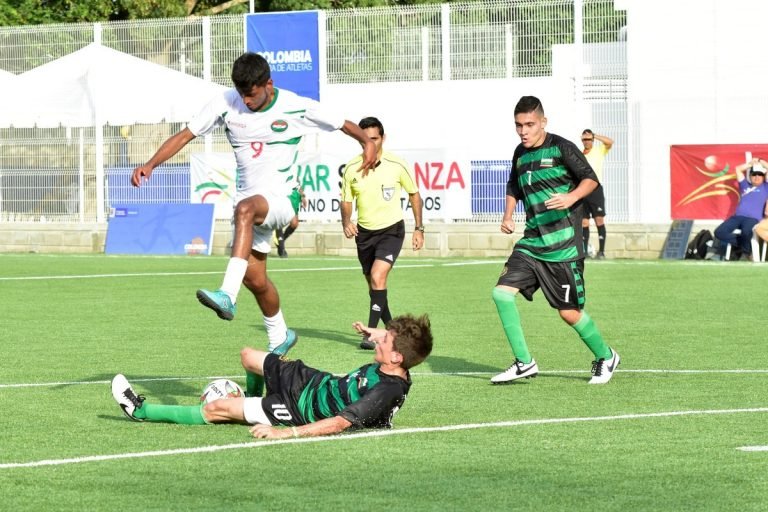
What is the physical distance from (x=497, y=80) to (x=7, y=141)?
1012 cm

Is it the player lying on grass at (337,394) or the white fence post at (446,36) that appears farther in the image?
the white fence post at (446,36)

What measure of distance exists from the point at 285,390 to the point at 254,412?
0.23m

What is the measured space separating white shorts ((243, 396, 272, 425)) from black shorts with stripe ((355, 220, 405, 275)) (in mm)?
6310

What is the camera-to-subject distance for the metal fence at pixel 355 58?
2862 centimetres

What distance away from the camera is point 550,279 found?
1112cm

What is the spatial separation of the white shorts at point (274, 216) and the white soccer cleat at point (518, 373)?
1.83 metres

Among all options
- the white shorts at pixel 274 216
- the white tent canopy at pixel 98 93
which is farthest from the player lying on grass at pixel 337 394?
the white tent canopy at pixel 98 93

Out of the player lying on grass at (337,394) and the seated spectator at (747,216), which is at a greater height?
the seated spectator at (747,216)

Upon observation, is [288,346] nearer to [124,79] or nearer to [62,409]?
[62,409]

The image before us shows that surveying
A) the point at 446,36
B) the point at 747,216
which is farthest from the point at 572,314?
the point at 446,36

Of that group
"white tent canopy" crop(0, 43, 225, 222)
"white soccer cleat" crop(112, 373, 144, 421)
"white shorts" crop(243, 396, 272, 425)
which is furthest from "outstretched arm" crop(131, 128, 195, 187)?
"white tent canopy" crop(0, 43, 225, 222)

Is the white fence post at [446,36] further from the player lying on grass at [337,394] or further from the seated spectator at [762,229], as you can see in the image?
the player lying on grass at [337,394]

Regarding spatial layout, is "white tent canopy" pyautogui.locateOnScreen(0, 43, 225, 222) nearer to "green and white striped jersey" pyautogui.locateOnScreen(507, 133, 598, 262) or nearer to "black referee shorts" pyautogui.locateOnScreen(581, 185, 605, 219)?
"black referee shorts" pyautogui.locateOnScreen(581, 185, 605, 219)

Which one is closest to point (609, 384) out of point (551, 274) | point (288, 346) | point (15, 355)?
point (551, 274)
